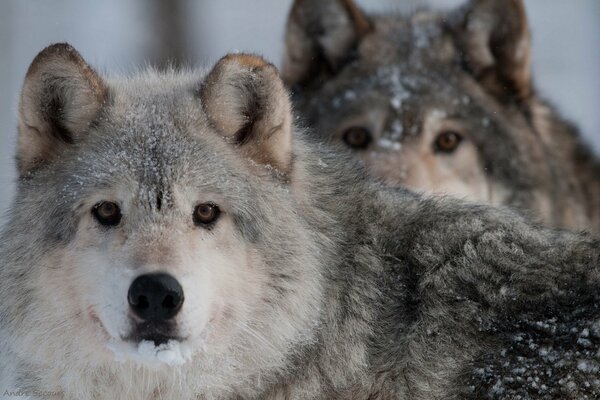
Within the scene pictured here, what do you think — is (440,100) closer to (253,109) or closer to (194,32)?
(253,109)

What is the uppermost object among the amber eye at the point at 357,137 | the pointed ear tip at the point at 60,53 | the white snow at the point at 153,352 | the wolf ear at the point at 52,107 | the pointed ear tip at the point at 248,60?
the pointed ear tip at the point at 248,60

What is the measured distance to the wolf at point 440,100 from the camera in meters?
7.85

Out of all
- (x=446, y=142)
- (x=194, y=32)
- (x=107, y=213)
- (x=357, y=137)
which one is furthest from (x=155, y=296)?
(x=194, y=32)

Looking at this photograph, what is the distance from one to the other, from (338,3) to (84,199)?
428 centimetres

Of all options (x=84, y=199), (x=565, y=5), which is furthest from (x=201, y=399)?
(x=565, y=5)

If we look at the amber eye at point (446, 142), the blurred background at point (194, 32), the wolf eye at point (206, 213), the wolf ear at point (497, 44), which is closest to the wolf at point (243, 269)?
the wolf eye at point (206, 213)

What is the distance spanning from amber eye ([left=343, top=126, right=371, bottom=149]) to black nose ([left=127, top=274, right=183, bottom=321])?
3771mm

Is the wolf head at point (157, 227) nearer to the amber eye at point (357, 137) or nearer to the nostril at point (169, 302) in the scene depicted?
the nostril at point (169, 302)

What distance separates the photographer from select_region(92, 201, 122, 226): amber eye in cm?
467

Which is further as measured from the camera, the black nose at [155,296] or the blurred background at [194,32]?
the blurred background at [194,32]

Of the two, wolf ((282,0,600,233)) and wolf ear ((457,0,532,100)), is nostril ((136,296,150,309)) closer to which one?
wolf ((282,0,600,233))

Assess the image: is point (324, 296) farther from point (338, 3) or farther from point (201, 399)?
point (338, 3)

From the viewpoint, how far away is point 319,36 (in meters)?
8.57

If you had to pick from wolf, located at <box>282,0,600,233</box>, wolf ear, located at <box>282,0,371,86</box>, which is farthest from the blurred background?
wolf ear, located at <box>282,0,371,86</box>
